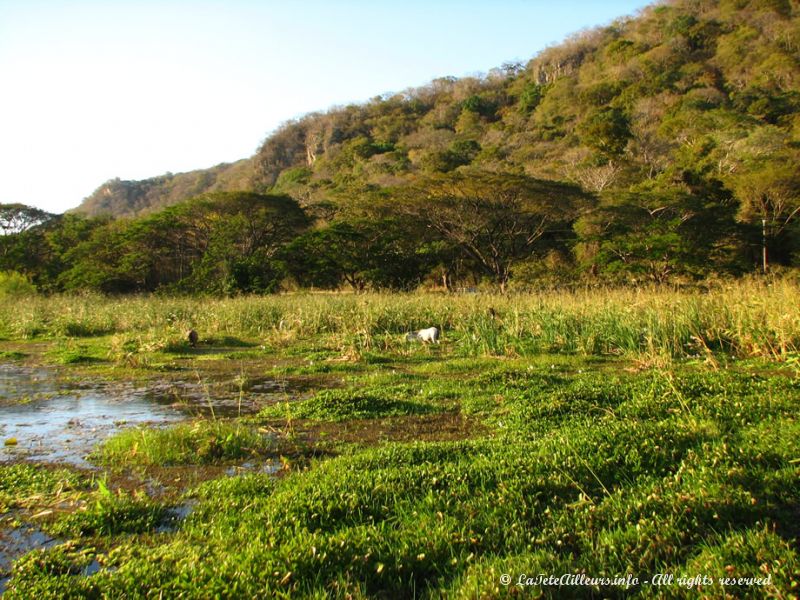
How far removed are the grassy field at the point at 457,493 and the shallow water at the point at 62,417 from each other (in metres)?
0.50

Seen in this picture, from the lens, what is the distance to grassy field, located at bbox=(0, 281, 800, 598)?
2.62 metres

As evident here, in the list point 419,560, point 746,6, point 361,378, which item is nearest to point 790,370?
point 361,378

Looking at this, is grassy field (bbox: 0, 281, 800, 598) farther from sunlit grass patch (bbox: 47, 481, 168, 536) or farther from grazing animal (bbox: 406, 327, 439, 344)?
grazing animal (bbox: 406, 327, 439, 344)

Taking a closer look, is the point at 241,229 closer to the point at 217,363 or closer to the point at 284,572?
the point at 217,363

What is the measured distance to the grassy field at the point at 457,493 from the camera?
262 centimetres

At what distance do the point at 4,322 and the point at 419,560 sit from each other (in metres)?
17.2

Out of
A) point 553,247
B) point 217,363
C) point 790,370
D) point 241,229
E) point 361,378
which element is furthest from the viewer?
point 553,247

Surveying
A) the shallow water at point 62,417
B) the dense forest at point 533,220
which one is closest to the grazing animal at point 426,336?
the shallow water at point 62,417

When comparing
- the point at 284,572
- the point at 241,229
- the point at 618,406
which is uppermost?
the point at 241,229

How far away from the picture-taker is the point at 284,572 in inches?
104

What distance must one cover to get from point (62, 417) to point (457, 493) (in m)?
5.19

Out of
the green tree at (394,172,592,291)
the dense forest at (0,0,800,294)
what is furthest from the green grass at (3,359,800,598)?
the green tree at (394,172,592,291)

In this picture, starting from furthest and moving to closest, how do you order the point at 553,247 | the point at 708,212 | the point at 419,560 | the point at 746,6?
the point at 746,6 < the point at 553,247 < the point at 708,212 < the point at 419,560

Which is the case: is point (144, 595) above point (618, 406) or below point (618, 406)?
above
